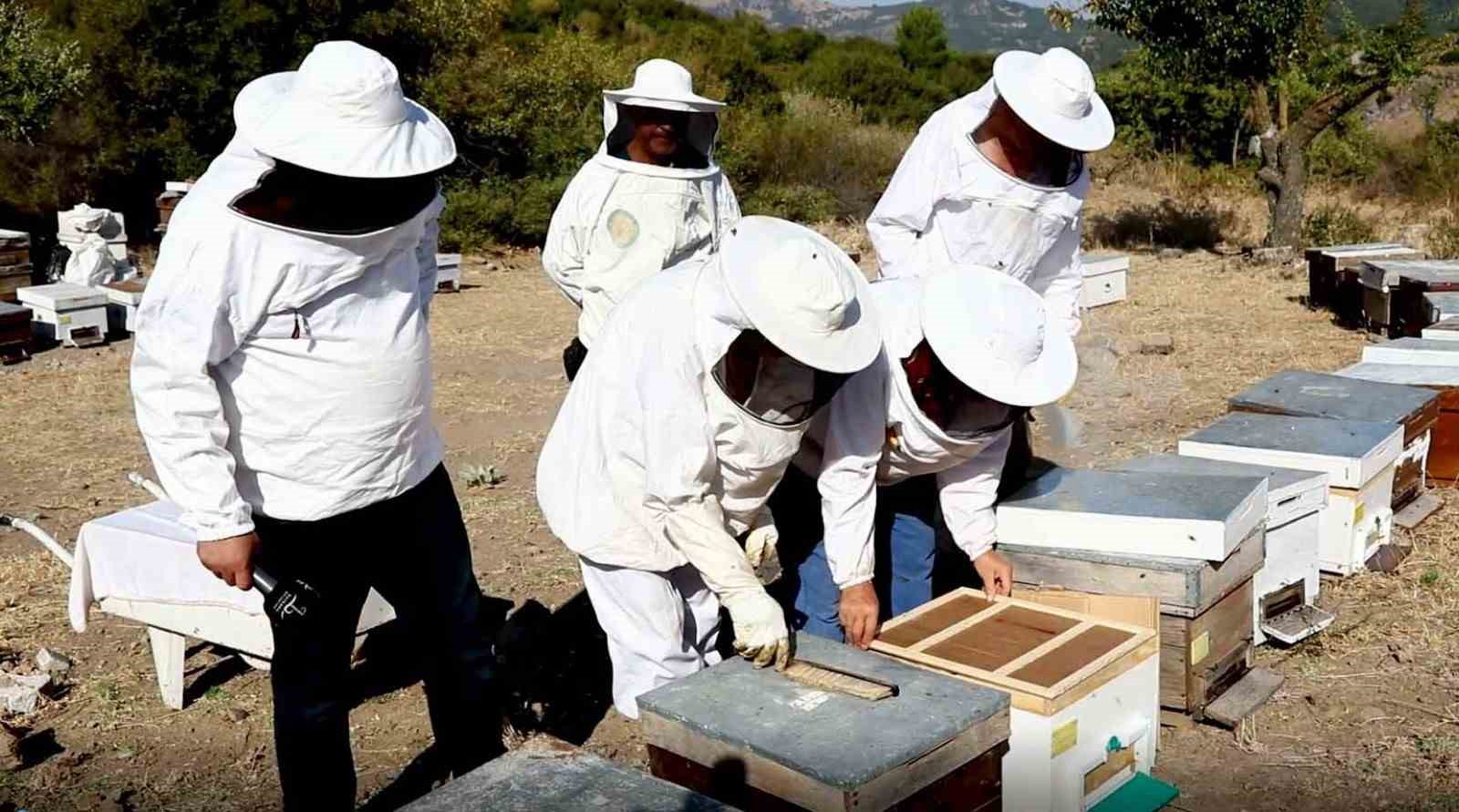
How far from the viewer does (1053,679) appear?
2605 millimetres

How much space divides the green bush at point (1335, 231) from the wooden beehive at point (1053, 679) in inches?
413

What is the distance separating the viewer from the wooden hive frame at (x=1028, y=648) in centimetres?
259

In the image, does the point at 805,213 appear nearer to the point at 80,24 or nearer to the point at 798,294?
the point at 80,24

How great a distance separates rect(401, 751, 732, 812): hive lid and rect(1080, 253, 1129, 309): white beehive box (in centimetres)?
799

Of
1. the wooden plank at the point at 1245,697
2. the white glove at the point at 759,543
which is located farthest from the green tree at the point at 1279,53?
the white glove at the point at 759,543

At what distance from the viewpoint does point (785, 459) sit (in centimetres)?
271

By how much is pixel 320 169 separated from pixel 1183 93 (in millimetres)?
19942

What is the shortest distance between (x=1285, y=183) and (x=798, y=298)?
11.0m

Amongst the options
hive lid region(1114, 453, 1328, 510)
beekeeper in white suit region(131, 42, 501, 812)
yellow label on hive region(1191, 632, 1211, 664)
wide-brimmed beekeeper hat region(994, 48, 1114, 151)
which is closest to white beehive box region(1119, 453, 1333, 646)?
hive lid region(1114, 453, 1328, 510)

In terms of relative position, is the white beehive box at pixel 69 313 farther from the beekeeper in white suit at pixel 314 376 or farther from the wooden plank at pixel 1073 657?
the wooden plank at pixel 1073 657

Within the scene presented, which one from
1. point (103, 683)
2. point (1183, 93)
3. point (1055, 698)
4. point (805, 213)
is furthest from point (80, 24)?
point (1183, 93)

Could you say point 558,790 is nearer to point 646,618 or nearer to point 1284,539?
point 646,618

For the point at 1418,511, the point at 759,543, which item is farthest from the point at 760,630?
the point at 1418,511

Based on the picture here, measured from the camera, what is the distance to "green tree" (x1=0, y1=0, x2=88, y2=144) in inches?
434
